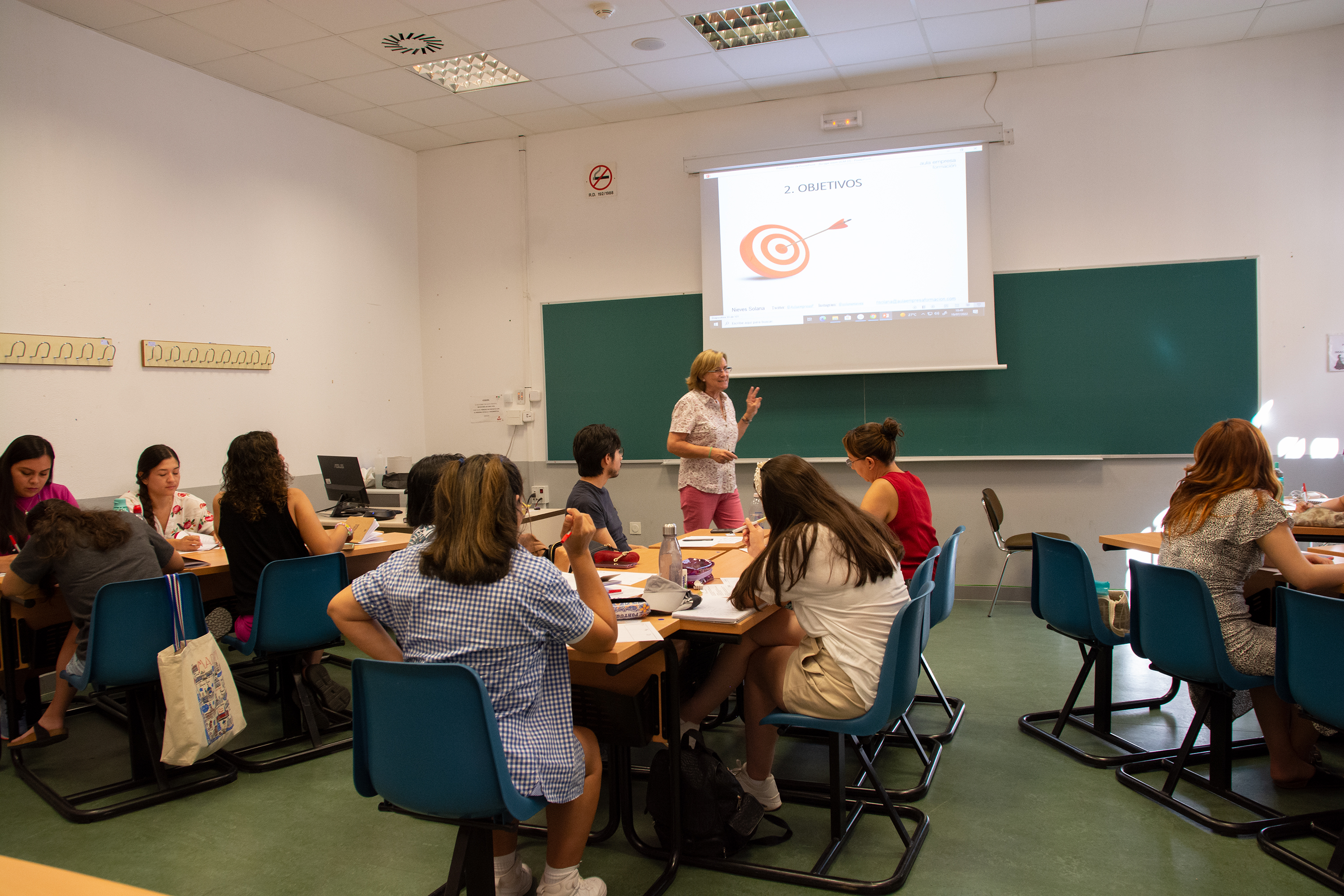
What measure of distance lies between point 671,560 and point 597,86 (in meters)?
4.05

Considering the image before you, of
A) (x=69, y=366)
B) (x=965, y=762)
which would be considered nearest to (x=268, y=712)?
(x=69, y=366)

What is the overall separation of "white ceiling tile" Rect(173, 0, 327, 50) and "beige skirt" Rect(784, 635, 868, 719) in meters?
4.19

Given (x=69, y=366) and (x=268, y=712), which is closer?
(x=268, y=712)

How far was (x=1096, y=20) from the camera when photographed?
477 cm

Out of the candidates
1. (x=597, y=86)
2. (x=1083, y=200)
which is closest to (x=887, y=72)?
(x=1083, y=200)

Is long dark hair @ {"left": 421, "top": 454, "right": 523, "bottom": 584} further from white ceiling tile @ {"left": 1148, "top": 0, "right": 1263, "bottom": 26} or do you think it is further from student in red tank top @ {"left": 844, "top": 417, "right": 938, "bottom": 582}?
white ceiling tile @ {"left": 1148, "top": 0, "right": 1263, "bottom": 26}

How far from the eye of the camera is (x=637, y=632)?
2293mm

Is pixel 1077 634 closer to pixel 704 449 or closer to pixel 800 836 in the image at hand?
pixel 800 836

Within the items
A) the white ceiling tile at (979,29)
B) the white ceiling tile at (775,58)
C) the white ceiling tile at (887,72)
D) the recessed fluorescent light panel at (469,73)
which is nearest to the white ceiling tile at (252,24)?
the recessed fluorescent light panel at (469,73)

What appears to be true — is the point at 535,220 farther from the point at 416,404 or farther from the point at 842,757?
the point at 842,757

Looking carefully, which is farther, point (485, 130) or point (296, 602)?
point (485, 130)

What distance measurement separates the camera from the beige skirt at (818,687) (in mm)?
2352

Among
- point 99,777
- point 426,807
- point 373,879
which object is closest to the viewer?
point 426,807

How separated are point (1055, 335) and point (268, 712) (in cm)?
499
